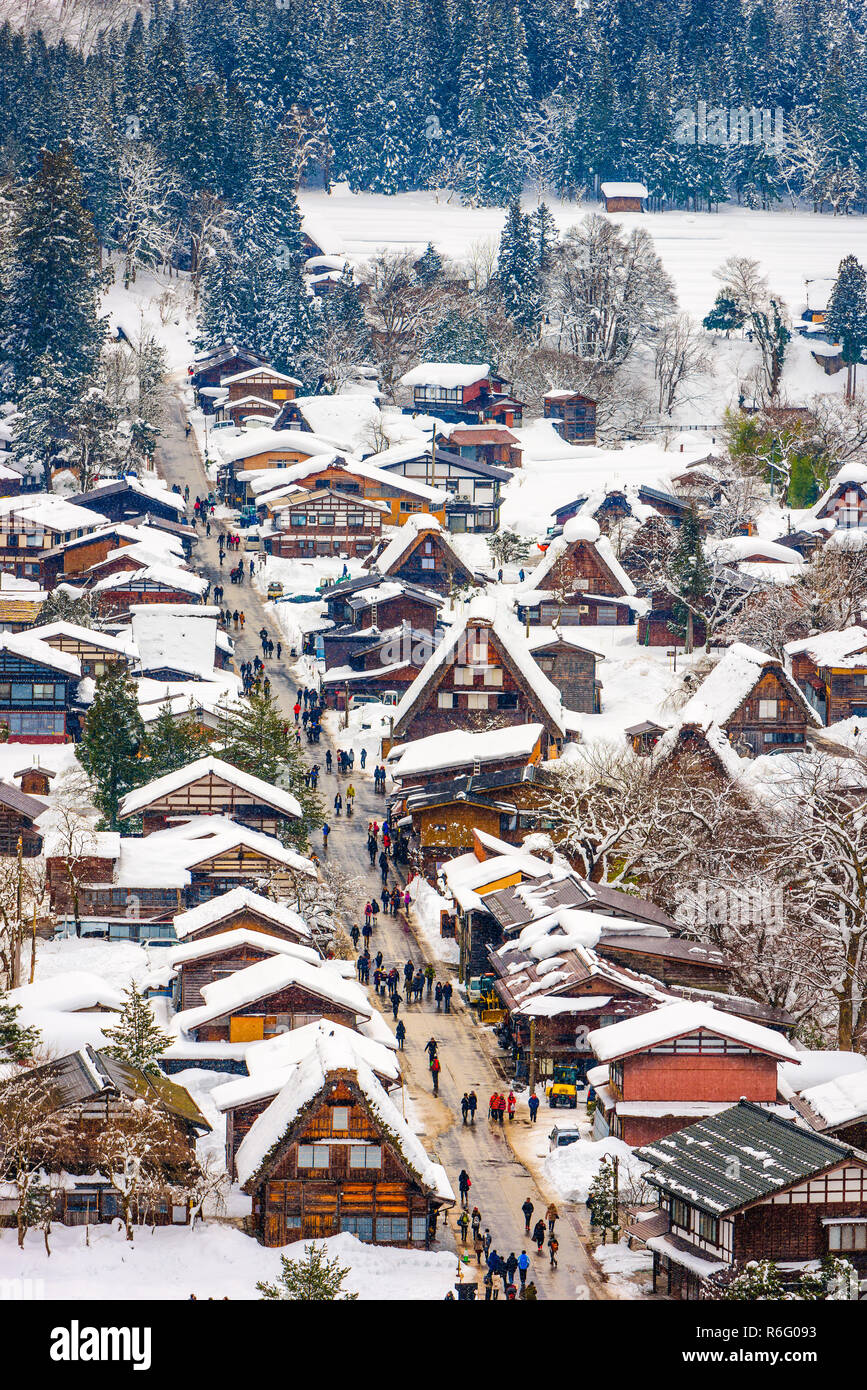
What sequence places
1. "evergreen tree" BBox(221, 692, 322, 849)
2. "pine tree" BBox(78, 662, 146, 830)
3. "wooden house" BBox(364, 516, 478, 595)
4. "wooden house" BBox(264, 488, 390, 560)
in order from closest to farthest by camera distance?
"pine tree" BBox(78, 662, 146, 830) < "evergreen tree" BBox(221, 692, 322, 849) < "wooden house" BBox(364, 516, 478, 595) < "wooden house" BBox(264, 488, 390, 560)

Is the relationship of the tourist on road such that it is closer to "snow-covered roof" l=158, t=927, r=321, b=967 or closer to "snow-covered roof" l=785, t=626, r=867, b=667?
"snow-covered roof" l=158, t=927, r=321, b=967

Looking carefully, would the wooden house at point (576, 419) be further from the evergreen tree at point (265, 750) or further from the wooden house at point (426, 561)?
the evergreen tree at point (265, 750)

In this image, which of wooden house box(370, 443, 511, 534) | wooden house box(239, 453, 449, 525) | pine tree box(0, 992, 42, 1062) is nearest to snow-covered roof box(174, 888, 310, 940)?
pine tree box(0, 992, 42, 1062)

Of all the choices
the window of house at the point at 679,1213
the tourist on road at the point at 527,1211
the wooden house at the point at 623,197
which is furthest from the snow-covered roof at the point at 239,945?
the wooden house at the point at 623,197

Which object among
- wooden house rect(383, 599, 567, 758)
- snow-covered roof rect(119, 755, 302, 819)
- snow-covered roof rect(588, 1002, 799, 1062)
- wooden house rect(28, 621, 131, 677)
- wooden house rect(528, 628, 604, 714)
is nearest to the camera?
snow-covered roof rect(588, 1002, 799, 1062)

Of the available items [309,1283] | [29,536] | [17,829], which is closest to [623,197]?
[29,536]

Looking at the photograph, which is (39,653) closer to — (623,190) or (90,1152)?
(90,1152)
